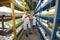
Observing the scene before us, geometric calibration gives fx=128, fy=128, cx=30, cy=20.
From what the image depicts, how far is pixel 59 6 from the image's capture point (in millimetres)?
1209

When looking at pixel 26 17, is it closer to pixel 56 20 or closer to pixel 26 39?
pixel 26 39

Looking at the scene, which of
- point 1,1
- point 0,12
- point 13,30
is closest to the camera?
point 0,12

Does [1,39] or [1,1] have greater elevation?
[1,1]

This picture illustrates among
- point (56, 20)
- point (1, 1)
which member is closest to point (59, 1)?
point (56, 20)

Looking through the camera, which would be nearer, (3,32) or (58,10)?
(58,10)

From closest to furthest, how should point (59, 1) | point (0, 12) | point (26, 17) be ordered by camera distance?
point (59, 1), point (0, 12), point (26, 17)

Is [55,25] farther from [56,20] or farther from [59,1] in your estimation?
[59,1]

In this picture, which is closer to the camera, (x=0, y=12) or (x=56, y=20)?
(x=56, y=20)

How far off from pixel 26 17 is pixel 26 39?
0.95 m

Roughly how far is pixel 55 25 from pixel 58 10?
160 mm

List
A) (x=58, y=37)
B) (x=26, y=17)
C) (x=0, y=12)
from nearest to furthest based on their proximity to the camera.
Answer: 1. (x=58, y=37)
2. (x=0, y=12)
3. (x=26, y=17)

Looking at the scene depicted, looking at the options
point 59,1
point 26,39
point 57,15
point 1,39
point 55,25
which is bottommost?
point 26,39

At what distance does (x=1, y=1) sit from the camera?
2.66 m

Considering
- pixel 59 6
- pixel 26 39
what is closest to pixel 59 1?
pixel 59 6
